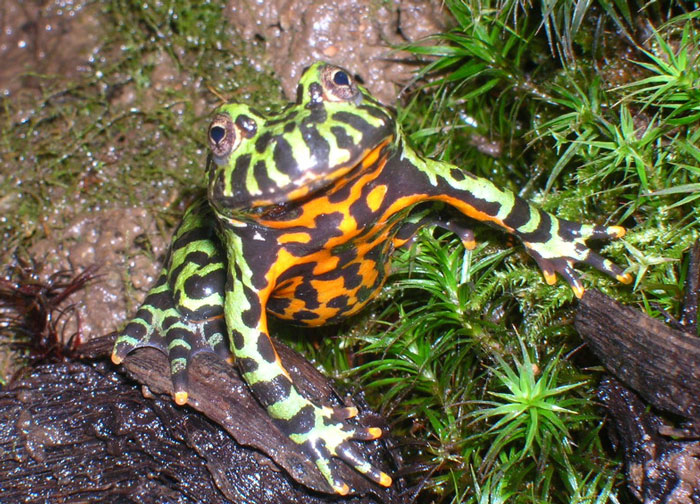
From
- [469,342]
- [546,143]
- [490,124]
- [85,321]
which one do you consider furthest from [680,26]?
[85,321]

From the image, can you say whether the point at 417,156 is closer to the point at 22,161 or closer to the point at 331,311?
the point at 331,311

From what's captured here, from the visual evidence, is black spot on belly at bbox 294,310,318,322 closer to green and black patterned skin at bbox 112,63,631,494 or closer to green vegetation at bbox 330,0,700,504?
green and black patterned skin at bbox 112,63,631,494

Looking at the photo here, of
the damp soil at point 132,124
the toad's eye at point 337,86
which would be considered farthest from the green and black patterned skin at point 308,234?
the damp soil at point 132,124

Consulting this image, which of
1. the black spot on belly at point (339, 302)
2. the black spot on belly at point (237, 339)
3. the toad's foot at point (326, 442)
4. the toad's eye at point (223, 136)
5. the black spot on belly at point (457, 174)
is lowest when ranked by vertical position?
the toad's foot at point (326, 442)

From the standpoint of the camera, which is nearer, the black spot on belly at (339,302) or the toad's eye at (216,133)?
the toad's eye at (216,133)

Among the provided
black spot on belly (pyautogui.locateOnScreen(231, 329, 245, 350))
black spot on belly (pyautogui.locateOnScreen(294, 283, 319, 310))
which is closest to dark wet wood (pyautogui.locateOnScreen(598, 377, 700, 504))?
black spot on belly (pyautogui.locateOnScreen(294, 283, 319, 310))

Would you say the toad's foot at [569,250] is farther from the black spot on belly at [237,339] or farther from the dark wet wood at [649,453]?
the black spot on belly at [237,339]

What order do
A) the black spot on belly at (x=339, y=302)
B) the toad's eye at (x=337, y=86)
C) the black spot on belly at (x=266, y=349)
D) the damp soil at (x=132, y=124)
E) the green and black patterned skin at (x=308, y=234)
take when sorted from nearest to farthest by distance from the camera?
the green and black patterned skin at (x=308, y=234), the toad's eye at (x=337, y=86), the black spot on belly at (x=266, y=349), the black spot on belly at (x=339, y=302), the damp soil at (x=132, y=124)
